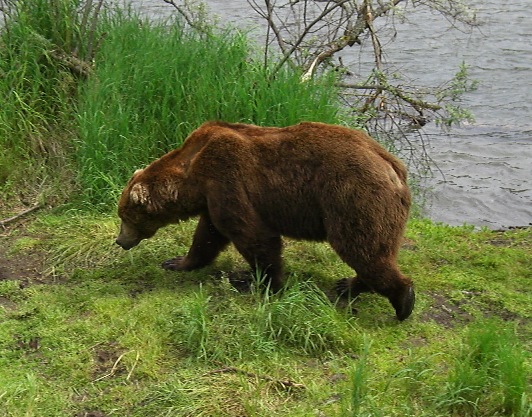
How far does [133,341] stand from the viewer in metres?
4.46

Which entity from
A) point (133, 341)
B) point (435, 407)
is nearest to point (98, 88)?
point (133, 341)

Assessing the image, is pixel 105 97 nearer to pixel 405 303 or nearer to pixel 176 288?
pixel 176 288

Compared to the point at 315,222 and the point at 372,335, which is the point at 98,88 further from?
the point at 372,335

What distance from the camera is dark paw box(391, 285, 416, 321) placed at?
4750mm

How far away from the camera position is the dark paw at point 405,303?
4.75m

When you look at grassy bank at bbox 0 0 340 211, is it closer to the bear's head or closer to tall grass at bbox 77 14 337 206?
tall grass at bbox 77 14 337 206

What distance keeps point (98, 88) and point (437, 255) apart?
10.0ft

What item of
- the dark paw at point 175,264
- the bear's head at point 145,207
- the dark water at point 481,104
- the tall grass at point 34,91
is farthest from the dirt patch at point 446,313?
the tall grass at point 34,91

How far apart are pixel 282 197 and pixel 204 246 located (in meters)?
0.73

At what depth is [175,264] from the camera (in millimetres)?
5586

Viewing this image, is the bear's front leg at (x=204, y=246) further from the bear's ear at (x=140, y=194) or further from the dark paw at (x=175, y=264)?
the bear's ear at (x=140, y=194)

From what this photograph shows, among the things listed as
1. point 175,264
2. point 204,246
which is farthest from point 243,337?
point 175,264

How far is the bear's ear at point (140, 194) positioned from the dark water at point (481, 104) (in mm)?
3779

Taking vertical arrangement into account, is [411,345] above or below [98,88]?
below
